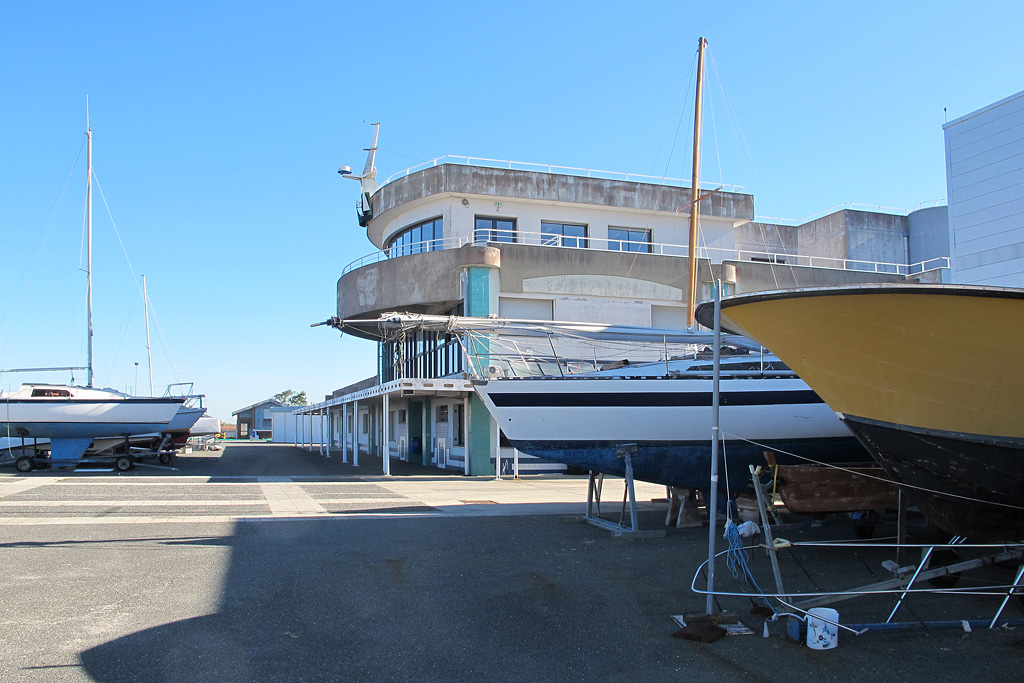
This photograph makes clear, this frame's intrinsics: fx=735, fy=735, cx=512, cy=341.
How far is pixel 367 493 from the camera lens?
15.3 metres

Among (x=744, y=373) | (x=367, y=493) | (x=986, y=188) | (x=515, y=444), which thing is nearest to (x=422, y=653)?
(x=515, y=444)

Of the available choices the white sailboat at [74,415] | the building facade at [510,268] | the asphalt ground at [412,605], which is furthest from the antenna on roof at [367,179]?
the asphalt ground at [412,605]

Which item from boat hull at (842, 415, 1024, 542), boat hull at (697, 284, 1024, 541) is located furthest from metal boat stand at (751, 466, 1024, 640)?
boat hull at (697, 284, 1024, 541)

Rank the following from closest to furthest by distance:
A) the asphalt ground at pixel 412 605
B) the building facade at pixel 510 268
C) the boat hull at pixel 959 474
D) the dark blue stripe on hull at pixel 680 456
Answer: the asphalt ground at pixel 412 605, the boat hull at pixel 959 474, the dark blue stripe on hull at pixel 680 456, the building facade at pixel 510 268

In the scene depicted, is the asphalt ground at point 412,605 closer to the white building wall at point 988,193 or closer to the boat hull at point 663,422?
the boat hull at point 663,422

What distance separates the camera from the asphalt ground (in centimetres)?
469

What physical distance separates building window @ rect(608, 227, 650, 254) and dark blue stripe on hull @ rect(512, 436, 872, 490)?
1684 centimetres

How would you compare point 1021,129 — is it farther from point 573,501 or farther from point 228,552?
point 228,552

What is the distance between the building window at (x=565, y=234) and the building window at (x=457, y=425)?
6643 mm

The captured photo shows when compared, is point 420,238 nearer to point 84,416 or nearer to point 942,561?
point 84,416

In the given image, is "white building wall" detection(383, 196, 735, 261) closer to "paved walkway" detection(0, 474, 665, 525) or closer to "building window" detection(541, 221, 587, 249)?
"building window" detection(541, 221, 587, 249)

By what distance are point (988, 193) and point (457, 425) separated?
661 inches

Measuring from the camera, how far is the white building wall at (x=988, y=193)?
474 inches

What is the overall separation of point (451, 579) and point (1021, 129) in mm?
11746
